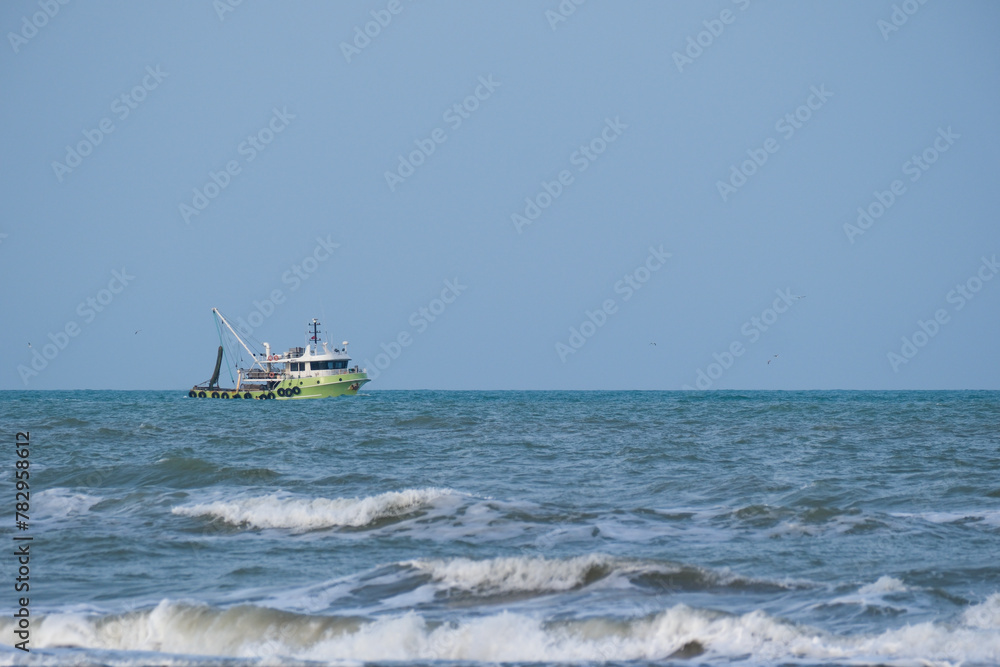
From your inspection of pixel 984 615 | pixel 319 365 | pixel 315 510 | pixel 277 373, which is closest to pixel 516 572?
pixel 984 615

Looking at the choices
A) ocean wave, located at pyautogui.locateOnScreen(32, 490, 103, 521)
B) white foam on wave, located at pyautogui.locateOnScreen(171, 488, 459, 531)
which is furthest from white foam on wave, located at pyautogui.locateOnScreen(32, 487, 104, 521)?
white foam on wave, located at pyautogui.locateOnScreen(171, 488, 459, 531)

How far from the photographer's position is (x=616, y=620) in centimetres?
898

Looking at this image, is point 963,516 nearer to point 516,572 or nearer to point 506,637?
point 516,572

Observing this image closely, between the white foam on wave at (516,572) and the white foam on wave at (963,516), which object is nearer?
the white foam on wave at (516,572)

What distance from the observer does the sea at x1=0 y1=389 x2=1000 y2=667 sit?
852cm

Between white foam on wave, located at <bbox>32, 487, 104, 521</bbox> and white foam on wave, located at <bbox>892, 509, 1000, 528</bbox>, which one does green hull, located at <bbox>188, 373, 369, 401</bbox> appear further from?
white foam on wave, located at <bbox>892, 509, 1000, 528</bbox>

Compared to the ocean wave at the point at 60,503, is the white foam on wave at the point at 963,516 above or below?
below

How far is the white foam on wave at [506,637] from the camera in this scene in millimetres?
8086

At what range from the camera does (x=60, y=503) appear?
57.9 ft

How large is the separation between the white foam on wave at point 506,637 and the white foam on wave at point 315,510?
223 inches

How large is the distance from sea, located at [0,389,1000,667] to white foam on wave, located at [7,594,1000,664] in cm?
3

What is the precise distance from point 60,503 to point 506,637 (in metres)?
12.4

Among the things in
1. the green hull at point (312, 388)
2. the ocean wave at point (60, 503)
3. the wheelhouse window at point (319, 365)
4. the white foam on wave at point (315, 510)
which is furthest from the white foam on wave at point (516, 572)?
the wheelhouse window at point (319, 365)

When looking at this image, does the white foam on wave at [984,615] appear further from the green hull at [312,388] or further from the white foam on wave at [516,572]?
the green hull at [312,388]
